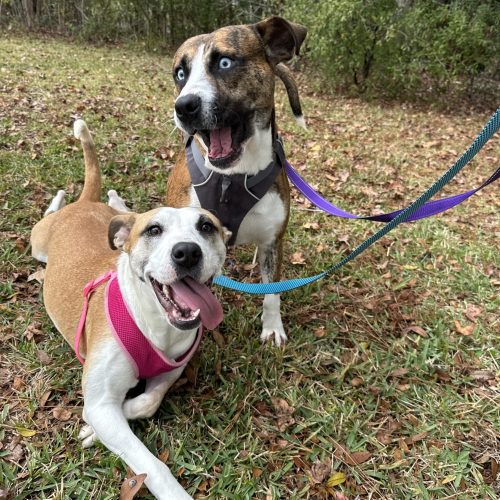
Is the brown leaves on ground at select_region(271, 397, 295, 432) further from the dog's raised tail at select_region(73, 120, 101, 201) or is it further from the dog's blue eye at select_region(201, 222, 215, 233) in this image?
the dog's raised tail at select_region(73, 120, 101, 201)

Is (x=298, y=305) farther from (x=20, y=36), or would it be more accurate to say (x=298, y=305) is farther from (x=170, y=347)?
(x=20, y=36)

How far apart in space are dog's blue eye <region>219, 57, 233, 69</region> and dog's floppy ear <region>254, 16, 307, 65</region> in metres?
0.40

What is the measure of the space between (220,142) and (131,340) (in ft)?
4.26

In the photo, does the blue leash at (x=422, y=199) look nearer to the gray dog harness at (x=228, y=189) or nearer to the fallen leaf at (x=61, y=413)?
the gray dog harness at (x=228, y=189)

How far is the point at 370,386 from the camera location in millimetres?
3221

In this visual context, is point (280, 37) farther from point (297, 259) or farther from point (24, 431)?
point (24, 431)

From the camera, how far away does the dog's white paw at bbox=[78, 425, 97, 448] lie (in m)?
2.62

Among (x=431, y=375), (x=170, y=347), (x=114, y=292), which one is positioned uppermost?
(x=114, y=292)

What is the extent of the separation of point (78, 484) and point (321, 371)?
1.72 meters

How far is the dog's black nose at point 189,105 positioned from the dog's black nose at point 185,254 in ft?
2.66

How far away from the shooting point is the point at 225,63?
284 centimetres

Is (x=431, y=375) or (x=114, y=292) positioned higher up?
(x=114, y=292)

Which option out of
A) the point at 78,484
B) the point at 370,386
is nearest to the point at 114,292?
the point at 78,484

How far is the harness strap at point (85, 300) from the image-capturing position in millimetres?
2824
